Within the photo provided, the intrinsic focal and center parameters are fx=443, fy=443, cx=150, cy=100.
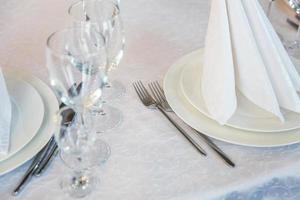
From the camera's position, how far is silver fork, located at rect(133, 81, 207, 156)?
28.0 inches

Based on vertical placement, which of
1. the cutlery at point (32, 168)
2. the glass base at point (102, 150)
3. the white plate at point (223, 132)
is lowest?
the cutlery at point (32, 168)

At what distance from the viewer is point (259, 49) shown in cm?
73

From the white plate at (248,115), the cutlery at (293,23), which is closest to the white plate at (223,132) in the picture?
the white plate at (248,115)

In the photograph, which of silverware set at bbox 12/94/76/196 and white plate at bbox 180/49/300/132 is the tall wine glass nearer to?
white plate at bbox 180/49/300/132

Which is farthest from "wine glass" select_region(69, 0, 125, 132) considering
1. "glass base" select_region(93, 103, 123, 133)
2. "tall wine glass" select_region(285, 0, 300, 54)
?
"tall wine glass" select_region(285, 0, 300, 54)

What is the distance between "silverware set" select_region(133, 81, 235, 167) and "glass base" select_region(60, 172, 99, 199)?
0.17m

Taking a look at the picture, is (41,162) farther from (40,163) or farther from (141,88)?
(141,88)

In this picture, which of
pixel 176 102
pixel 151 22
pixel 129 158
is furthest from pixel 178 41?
pixel 129 158

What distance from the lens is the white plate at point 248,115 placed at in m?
0.71

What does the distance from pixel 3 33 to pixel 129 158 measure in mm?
486

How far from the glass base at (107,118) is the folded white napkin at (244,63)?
0.16m

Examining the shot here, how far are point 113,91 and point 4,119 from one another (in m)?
0.22

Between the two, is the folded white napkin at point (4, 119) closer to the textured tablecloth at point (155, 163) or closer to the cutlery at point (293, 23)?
the textured tablecloth at point (155, 163)

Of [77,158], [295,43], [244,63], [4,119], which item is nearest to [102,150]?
[77,158]
